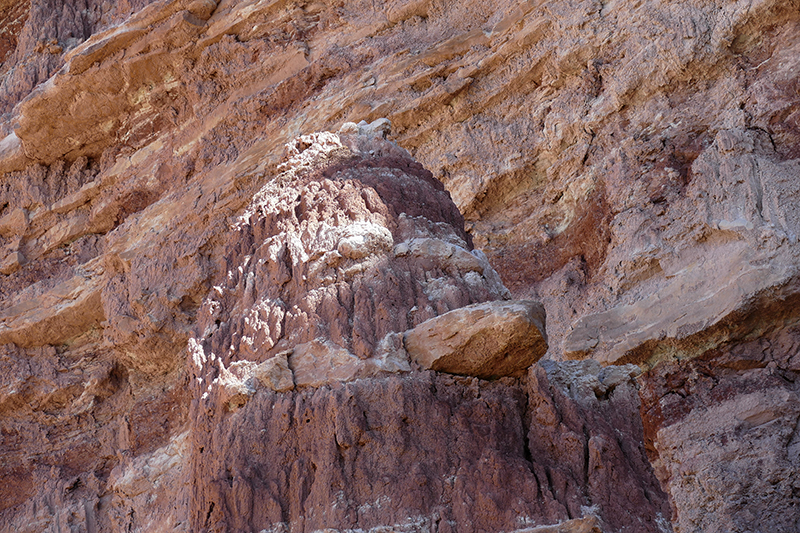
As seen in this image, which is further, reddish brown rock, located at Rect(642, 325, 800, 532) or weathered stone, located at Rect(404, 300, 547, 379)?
reddish brown rock, located at Rect(642, 325, 800, 532)

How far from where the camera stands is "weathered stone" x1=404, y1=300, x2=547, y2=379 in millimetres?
3699

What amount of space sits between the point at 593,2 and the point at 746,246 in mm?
4080

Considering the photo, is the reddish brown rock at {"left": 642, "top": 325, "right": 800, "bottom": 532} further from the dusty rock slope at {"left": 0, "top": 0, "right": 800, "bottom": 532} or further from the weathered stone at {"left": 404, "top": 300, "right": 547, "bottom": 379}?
the weathered stone at {"left": 404, "top": 300, "right": 547, "bottom": 379}

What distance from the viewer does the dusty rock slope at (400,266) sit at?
3619 mm

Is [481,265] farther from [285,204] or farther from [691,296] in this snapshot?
[691,296]

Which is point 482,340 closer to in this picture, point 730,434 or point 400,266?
point 400,266

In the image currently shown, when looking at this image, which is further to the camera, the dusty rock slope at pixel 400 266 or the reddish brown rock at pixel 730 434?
the reddish brown rock at pixel 730 434

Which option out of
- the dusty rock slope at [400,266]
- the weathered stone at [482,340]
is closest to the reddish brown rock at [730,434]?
the dusty rock slope at [400,266]

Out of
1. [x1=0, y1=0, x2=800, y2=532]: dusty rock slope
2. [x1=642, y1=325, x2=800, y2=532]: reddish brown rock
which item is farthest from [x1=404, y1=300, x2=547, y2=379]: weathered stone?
[x1=642, y1=325, x2=800, y2=532]: reddish brown rock

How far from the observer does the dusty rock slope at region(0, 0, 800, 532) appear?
11.9ft

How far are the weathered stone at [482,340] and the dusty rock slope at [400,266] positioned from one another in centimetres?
1

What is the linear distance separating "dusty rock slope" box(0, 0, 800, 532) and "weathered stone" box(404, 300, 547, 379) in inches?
0.5

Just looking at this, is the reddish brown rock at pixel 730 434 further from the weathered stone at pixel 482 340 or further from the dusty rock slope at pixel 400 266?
the weathered stone at pixel 482 340

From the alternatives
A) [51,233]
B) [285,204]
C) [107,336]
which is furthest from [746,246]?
[51,233]
